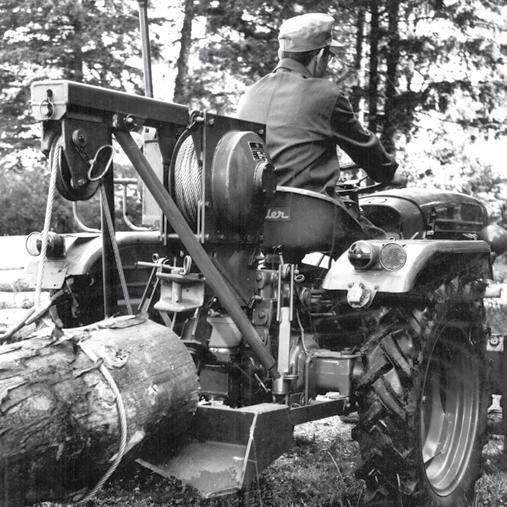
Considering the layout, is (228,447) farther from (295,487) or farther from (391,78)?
(391,78)

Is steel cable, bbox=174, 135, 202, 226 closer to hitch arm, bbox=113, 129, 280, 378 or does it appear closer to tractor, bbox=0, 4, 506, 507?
tractor, bbox=0, 4, 506, 507

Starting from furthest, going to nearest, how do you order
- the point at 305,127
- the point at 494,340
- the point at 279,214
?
the point at 494,340
the point at 305,127
the point at 279,214

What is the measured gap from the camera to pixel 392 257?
3.96 m

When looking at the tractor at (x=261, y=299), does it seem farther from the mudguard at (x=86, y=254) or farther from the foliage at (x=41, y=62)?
the foliage at (x=41, y=62)

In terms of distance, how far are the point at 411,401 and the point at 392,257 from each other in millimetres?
698

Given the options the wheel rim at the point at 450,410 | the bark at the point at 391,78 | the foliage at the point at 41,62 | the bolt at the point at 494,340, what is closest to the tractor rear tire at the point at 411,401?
the wheel rim at the point at 450,410

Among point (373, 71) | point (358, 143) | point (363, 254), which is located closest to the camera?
point (363, 254)

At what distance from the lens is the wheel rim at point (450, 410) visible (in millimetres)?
4660

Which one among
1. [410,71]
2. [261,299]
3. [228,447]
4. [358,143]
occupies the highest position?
[410,71]

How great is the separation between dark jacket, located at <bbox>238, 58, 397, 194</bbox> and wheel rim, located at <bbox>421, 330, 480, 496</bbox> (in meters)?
1.17

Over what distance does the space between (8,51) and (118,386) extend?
11498 mm

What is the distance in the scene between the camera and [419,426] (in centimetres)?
408

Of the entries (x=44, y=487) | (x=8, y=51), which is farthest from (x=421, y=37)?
(x=44, y=487)

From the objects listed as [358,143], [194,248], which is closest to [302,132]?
[358,143]
